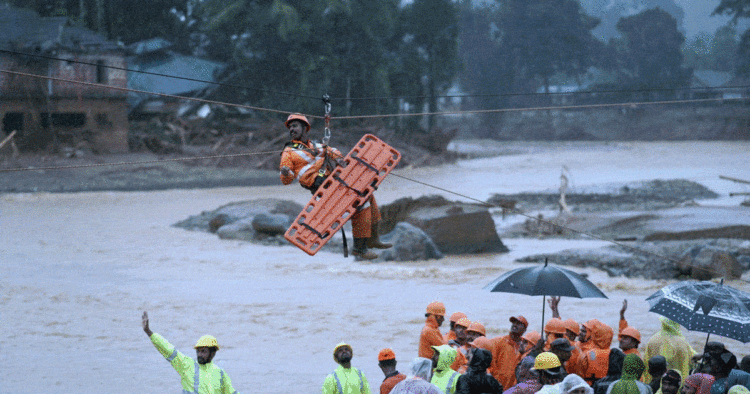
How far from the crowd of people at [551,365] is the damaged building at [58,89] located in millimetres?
43026

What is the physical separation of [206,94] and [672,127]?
140ft

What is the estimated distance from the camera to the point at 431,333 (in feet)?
28.2

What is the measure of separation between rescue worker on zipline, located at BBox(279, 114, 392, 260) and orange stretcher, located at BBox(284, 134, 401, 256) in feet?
0.72

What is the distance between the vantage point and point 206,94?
200 feet

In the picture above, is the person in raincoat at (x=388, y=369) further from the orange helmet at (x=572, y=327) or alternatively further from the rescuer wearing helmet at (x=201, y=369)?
the orange helmet at (x=572, y=327)

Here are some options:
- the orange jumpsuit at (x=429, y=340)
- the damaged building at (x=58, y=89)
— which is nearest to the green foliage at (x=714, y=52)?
the damaged building at (x=58, y=89)

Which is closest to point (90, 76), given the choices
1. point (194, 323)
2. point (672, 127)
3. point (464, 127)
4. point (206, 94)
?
point (206, 94)

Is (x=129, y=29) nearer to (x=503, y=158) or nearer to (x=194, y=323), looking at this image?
(x=503, y=158)

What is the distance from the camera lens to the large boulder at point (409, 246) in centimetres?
2652

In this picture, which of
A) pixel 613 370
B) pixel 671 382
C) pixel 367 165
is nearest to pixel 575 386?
pixel 671 382

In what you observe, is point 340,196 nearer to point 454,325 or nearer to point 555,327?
point 454,325

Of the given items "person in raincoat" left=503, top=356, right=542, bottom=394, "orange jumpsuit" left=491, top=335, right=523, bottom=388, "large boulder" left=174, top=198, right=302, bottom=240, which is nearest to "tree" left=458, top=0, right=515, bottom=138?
"large boulder" left=174, top=198, right=302, bottom=240

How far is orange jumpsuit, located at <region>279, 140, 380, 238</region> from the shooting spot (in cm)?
895

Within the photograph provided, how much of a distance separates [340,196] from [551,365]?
128 inches
